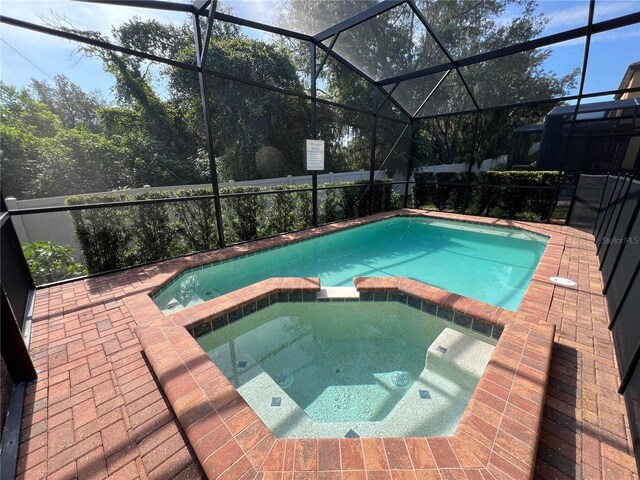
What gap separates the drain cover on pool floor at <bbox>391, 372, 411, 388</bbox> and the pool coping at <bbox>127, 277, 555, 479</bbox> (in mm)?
668

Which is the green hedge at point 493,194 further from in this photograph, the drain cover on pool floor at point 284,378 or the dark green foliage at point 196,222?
the drain cover on pool floor at point 284,378

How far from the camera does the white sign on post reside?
18.1ft

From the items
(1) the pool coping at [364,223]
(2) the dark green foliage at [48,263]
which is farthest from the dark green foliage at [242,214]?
(2) the dark green foliage at [48,263]

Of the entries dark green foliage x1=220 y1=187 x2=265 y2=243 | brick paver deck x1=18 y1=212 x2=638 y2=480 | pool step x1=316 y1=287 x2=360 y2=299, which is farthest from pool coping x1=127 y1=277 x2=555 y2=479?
dark green foliage x1=220 y1=187 x2=265 y2=243

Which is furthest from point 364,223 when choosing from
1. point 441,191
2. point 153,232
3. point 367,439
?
point 367,439

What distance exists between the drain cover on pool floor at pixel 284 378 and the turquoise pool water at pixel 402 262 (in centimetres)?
165

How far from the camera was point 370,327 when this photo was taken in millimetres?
3018

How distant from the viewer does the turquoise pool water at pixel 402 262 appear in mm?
3834

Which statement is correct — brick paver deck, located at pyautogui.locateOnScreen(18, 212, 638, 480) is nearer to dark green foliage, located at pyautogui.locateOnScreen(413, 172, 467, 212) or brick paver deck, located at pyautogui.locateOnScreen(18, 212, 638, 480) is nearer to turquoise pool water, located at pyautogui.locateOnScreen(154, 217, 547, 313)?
turquoise pool water, located at pyautogui.locateOnScreen(154, 217, 547, 313)

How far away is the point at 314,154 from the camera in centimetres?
562

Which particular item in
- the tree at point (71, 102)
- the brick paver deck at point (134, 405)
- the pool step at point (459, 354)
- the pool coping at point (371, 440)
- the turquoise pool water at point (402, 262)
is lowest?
the turquoise pool water at point (402, 262)

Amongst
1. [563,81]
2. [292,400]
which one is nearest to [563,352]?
[292,400]

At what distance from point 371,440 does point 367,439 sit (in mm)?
22

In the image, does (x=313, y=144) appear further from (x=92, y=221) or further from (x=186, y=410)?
(x=186, y=410)
